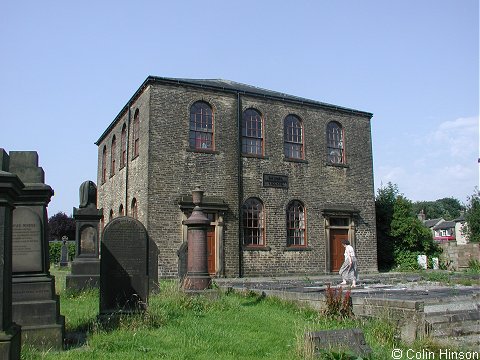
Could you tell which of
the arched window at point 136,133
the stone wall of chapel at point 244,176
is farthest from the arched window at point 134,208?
the arched window at point 136,133

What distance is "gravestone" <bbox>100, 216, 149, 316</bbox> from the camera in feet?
26.8

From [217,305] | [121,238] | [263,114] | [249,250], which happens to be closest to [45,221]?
[121,238]

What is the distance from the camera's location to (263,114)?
21.2 metres

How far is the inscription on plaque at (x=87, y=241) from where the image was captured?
14289 millimetres

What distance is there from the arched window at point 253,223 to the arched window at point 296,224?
53.4 inches

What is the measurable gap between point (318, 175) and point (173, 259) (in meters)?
7.85

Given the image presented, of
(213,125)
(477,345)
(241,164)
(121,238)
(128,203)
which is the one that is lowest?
(477,345)

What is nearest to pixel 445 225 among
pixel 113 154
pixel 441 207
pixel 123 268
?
pixel 441 207

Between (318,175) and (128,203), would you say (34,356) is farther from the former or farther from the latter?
(318,175)

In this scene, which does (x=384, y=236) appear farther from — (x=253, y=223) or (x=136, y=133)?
(x=136, y=133)

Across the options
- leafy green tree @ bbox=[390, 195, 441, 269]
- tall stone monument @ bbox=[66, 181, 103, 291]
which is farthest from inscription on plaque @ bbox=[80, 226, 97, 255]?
leafy green tree @ bbox=[390, 195, 441, 269]

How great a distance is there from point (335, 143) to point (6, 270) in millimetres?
19338

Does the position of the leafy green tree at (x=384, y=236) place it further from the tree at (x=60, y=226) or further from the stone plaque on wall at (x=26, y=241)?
the tree at (x=60, y=226)

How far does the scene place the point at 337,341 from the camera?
5660 millimetres
